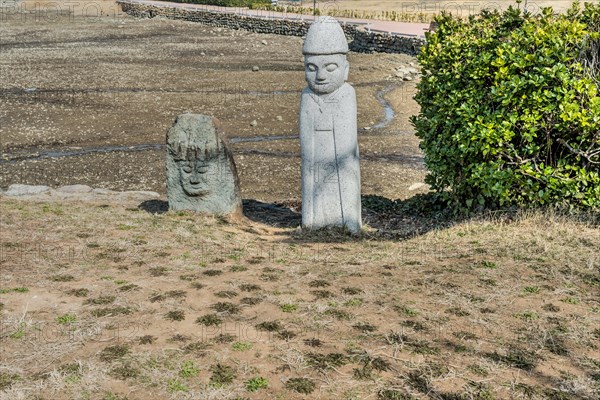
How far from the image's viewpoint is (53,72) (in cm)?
2252

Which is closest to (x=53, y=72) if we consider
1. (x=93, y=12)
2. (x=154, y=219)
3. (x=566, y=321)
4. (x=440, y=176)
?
(x=154, y=219)

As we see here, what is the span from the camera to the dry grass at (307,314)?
479cm

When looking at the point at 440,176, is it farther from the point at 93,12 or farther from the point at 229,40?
the point at 93,12

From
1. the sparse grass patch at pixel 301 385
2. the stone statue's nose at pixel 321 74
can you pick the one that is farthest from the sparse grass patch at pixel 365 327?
the stone statue's nose at pixel 321 74

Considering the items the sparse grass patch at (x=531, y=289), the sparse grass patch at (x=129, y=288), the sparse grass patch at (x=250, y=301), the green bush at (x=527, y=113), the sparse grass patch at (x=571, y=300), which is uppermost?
the green bush at (x=527, y=113)

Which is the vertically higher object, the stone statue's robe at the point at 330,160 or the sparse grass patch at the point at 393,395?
the stone statue's robe at the point at 330,160

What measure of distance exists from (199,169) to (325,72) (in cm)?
230

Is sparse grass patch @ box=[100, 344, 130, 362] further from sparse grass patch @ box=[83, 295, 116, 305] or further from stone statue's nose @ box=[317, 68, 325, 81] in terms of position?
stone statue's nose @ box=[317, 68, 325, 81]

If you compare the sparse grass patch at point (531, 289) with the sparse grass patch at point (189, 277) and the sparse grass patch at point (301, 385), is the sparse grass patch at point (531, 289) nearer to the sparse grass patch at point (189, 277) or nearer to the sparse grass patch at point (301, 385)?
the sparse grass patch at point (301, 385)

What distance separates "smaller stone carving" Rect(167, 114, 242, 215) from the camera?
369 inches

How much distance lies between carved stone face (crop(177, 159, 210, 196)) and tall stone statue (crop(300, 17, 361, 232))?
1.47 metres

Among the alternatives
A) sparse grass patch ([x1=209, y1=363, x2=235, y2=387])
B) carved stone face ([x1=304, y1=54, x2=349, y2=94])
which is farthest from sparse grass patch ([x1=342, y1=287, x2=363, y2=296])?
carved stone face ([x1=304, y1=54, x2=349, y2=94])

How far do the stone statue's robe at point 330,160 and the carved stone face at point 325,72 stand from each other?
11 centimetres

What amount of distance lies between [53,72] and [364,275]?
61.4ft
